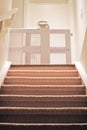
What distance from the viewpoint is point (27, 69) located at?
4074mm

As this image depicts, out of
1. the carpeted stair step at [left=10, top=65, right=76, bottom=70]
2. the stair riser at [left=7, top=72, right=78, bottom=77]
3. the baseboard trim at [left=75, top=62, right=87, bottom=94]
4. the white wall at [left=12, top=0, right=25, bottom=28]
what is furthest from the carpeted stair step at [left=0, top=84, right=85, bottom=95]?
the white wall at [left=12, top=0, right=25, bottom=28]

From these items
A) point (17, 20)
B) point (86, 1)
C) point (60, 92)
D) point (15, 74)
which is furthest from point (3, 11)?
point (17, 20)

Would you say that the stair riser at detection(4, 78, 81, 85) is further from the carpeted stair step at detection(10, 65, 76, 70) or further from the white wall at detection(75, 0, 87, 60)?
the white wall at detection(75, 0, 87, 60)

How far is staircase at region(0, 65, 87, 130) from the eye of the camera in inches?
101

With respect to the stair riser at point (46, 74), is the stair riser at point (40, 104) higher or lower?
lower

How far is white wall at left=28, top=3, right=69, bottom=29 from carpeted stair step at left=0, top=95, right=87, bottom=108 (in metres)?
3.51

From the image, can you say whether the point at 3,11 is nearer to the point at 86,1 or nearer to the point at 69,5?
the point at 86,1

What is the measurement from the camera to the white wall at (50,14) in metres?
6.25

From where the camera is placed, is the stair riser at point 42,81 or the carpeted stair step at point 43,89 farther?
the stair riser at point 42,81

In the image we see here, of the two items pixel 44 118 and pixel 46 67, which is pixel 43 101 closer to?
pixel 44 118

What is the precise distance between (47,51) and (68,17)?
1.76 meters

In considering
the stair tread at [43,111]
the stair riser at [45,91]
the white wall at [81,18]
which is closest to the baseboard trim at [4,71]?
the stair riser at [45,91]

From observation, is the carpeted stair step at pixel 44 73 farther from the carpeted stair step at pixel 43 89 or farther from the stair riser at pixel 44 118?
the stair riser at pixel 44 118

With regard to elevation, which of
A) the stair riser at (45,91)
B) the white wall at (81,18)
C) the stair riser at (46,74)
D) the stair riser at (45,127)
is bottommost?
the stair riser at (45,127)
